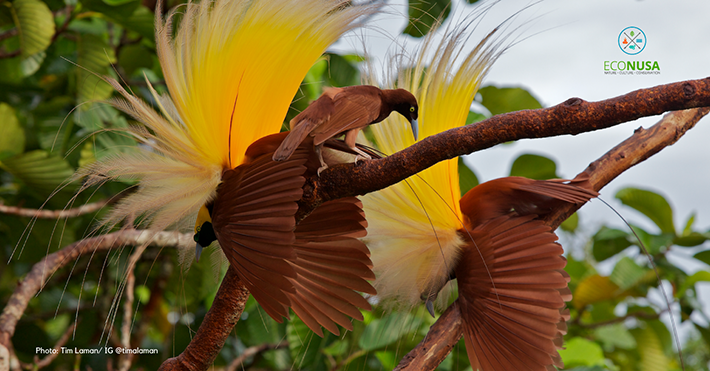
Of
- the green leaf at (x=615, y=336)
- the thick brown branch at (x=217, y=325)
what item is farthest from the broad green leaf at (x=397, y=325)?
the green leaf at (x=615, y=336)

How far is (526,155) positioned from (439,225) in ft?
2.62

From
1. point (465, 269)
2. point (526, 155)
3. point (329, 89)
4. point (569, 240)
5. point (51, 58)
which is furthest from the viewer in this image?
point (569, 240)

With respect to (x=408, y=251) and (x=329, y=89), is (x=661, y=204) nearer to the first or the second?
(x=408, y=251)

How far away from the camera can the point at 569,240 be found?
3.78 metres

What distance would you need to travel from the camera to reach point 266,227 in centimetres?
53

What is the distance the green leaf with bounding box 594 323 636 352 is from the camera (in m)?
2.03

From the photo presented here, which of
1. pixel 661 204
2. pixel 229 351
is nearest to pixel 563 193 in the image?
pixel 661 204

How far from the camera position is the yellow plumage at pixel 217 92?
63cm

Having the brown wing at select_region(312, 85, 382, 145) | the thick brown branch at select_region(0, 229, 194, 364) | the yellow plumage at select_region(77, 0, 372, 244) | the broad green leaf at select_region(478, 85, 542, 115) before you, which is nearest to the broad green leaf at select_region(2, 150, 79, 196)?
the thick brown branch at select_region(0, 229, 194, 364)

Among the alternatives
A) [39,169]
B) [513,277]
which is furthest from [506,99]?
[39,169]

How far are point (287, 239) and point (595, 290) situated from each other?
164cm

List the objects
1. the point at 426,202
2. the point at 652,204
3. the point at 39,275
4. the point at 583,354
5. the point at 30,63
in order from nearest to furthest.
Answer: the point at 426,202, the point at 39,275, the point at 30,63, the point at 583,354, the point at 652,204

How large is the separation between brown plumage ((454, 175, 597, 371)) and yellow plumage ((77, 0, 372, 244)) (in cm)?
31

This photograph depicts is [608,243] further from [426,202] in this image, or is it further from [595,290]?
[426,202]
